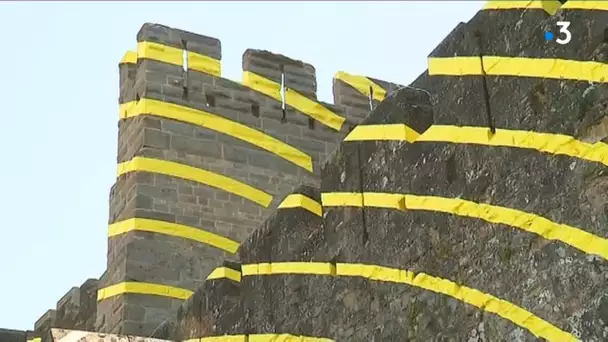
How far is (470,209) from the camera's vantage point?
21.5 ft

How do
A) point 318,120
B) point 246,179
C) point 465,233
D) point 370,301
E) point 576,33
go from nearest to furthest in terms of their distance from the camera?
1. point 576,33
2. point 465,233
3. point 370,301
4. point 246,179
5. point 318,120

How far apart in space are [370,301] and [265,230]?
62.0 inches

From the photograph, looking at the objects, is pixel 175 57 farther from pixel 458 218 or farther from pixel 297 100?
pixel 458 218

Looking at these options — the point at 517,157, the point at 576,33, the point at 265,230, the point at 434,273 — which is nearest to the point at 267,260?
the point at 265,230

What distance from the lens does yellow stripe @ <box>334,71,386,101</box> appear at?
1380 centimetres

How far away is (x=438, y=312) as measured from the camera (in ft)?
21.8

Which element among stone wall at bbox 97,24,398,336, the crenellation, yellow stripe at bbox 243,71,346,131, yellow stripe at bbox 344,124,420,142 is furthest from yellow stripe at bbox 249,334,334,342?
the crenellation

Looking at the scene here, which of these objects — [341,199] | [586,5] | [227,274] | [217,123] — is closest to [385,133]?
[341,199]

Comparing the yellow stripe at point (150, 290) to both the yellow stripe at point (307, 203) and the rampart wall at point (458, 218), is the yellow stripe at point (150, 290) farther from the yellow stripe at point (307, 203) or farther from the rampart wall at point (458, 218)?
the yellow stripe at point (307, 203)

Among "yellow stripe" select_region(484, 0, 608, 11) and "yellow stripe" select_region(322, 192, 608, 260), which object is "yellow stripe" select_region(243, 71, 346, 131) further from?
"yellow stripe" select_region(484, 0, 608, 11)

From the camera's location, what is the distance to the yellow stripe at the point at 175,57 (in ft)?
41.5

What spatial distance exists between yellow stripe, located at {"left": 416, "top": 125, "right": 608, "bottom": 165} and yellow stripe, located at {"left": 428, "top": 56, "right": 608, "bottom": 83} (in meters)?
0.29

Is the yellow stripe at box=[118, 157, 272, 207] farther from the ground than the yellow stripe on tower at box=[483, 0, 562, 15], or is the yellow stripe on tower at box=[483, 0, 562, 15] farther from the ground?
the yellow stripe at box=[118, 157, 272, 207]

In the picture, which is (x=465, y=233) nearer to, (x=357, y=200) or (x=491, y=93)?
(x=491, y=93)
